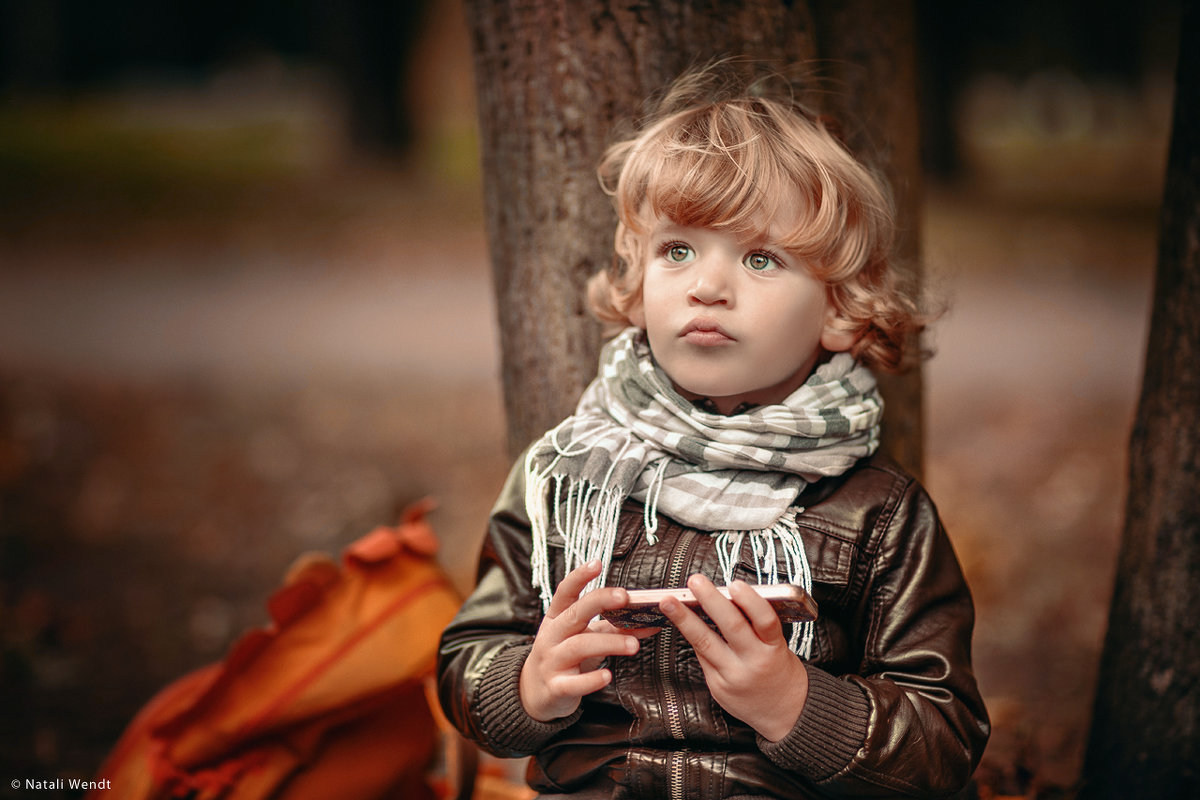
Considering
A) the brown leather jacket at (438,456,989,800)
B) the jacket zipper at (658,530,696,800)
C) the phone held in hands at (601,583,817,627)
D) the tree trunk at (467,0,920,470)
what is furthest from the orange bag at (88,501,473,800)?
the phone held in hands at (601,583,817,627)

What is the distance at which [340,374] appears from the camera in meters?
6.95

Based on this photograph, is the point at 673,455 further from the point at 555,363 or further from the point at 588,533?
the point at 555,363

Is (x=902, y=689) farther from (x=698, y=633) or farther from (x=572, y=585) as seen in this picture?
(x=572, y=585)

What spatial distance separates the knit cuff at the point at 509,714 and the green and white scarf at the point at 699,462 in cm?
14

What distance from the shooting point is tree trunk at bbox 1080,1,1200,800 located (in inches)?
86.8

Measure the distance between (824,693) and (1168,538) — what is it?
1218mm

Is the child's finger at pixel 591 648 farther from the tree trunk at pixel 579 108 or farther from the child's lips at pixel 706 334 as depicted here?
the tree trunk at pixel 579 108

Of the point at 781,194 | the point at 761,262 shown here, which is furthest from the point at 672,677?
the point at 781,194

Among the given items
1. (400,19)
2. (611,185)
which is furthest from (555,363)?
(400,19)

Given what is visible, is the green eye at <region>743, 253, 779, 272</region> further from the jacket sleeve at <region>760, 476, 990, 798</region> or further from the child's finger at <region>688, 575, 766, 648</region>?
the child's finger at <region>688, 575, 766, 648</region>

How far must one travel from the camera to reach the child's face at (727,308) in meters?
1.65

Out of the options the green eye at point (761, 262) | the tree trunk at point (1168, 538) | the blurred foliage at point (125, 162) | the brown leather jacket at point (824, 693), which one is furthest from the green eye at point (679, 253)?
the blurred foliage at point (125, 162)

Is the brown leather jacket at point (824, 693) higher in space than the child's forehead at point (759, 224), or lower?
lower

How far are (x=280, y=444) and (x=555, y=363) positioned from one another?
154 inches
